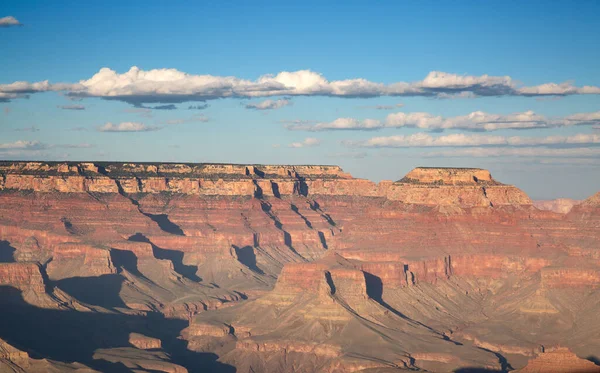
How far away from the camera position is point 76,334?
155 meters

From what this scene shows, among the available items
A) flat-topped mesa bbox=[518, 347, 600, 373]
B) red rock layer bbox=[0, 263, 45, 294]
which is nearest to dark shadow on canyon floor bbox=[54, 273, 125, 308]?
red rock layer bbox=[0, 263, 45, 294]

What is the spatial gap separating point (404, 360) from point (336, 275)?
23.4 meters

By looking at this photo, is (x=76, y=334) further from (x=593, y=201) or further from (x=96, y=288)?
(x=593, y=201)

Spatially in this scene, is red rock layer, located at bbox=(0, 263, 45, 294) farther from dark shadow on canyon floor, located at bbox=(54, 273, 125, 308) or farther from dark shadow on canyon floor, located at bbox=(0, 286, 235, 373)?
dark shadow on canyon floor, located at bbox=(54, 273, 125, 308)

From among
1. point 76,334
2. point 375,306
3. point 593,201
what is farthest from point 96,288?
point 593,201

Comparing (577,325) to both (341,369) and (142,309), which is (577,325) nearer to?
(341,369)

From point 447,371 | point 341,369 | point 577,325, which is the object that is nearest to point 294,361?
point 341,369

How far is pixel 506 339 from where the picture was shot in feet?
513

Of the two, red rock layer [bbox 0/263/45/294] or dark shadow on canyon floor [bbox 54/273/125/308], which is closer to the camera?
red rock layer [bbox 0/263/45/294]

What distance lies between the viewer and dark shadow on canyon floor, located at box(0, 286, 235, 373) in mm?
142500

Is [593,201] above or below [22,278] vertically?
above

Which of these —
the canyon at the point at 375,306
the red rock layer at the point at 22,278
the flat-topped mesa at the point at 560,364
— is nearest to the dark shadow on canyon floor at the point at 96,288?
the canyon at the point at 375,306

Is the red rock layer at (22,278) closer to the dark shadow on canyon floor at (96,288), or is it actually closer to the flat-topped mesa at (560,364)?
the dark shadow on canyon floor at (96,288)

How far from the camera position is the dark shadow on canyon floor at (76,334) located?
142 metres
